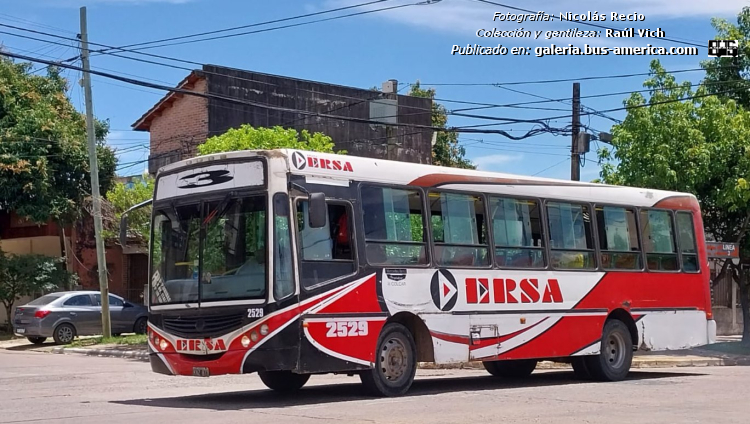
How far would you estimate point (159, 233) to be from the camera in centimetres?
1419

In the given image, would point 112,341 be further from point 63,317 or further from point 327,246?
point 327,246

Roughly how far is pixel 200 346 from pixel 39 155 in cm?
2209

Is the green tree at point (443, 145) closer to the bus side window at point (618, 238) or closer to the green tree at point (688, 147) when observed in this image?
the green tree at point (688, 147)

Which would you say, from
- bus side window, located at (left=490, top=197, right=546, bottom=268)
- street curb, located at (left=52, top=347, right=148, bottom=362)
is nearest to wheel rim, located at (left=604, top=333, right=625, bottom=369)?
bus side window, located at (left=490, top=197, right=546, bottom=268)

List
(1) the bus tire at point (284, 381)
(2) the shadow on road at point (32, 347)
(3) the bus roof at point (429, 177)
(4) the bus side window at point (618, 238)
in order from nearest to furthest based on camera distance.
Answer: (3) the bus roof at point (429, 177) < (1) the bus tire at point (284, 381) < (4) the bus side window at point (618, 238) < (2) the shadow on road at point (32, 347)

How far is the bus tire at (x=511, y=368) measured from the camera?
60.4 feet

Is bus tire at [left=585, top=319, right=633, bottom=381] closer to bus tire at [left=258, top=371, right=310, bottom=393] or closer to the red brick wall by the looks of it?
bus tire at [left=258, top=371, right=310, bottom=393]

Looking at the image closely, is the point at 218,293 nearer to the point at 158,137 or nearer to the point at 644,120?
the point at 644,120

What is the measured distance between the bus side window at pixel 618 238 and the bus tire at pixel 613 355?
1050mm

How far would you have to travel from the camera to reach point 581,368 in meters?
17.8

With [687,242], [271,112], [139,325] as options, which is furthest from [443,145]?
[687,242]

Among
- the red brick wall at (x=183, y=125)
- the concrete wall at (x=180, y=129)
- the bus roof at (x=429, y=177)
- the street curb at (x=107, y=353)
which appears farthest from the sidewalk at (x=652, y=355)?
the red brick wall at (x=183, y=125)

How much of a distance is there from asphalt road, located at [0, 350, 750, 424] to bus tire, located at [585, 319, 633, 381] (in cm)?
32

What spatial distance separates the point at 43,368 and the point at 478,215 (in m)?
10.3
